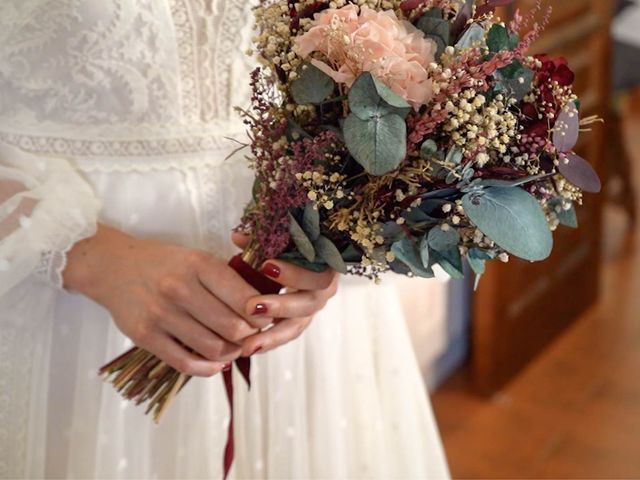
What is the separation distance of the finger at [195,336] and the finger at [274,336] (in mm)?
32

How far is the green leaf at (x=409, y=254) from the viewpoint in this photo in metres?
0.75

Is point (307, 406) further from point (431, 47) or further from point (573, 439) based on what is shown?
point (573, 439)

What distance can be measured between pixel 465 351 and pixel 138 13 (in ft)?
6.75

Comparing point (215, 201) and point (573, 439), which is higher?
point (215, 201)

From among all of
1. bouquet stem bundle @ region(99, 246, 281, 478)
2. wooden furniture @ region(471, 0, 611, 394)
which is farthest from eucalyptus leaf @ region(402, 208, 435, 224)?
wooden furniture @ region(471, 0, 611, 394)

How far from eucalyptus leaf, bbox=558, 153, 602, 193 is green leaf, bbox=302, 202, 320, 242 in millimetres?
224

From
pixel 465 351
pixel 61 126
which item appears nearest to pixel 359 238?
pixel 61 126

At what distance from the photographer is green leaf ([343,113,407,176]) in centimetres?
66

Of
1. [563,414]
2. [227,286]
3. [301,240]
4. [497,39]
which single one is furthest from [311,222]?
[563,414]

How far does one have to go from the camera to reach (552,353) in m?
2.81

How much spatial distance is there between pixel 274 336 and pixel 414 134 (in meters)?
0.34

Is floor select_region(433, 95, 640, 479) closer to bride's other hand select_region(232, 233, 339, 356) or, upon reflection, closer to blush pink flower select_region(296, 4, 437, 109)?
bride's other hand select_region(232, 233, 339, 356)

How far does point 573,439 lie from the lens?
7.82 ft

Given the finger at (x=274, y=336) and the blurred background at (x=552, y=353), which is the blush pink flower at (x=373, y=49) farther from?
the blurred background at (x=552, y=353)
